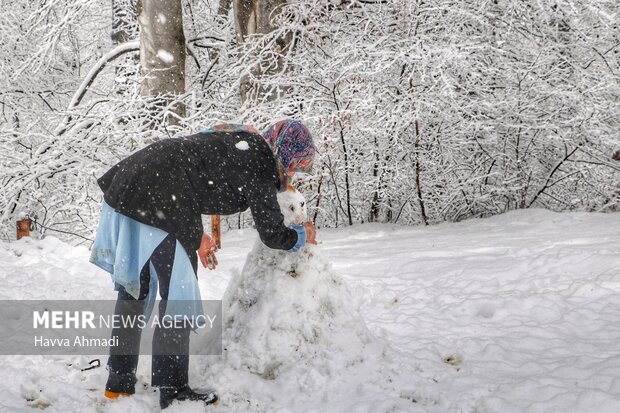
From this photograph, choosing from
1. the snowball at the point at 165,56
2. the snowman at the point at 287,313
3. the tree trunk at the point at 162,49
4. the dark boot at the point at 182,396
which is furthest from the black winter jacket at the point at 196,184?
the snowball at the point at 165,56

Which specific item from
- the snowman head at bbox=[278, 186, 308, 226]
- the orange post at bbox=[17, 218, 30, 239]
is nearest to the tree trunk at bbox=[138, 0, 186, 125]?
the orange post at bbox=[17, 218, 30, 239]

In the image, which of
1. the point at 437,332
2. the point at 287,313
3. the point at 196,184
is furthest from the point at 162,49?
the point at 437,332

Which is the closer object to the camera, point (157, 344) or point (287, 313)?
point (157, 344)

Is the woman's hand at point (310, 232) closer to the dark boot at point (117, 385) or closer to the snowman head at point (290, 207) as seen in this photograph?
the snowman head at point (290, 207)

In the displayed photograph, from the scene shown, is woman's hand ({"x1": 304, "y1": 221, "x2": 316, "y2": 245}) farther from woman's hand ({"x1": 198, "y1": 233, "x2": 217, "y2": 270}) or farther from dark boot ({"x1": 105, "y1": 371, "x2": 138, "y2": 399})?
dark boot ({"x1": 105, "y1": 371, "x2": 138, "y2": 399})

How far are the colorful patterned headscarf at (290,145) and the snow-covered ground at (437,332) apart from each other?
0.85m

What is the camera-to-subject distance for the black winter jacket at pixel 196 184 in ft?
8.39

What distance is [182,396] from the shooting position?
104 inches

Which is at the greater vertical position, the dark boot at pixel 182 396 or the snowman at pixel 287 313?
the snowman at pixel 287 313

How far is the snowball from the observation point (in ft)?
20.8

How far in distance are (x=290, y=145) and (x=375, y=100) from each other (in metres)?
5.33

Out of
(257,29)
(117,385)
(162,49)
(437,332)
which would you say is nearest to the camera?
(117,385)

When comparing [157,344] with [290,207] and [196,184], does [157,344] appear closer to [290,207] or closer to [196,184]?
[196,184]

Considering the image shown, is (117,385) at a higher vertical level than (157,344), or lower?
lower
